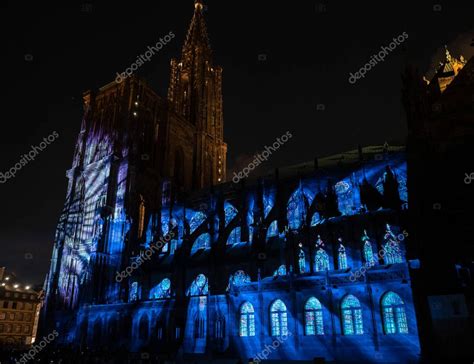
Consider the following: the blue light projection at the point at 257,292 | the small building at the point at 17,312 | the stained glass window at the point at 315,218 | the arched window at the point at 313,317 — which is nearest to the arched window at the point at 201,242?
the blue light projection at the point at 257,292

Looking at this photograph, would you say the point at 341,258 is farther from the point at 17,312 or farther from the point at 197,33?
the point at 17,312

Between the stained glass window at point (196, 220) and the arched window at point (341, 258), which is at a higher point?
the stained glass window at point (196, 220)

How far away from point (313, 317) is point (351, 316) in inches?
109

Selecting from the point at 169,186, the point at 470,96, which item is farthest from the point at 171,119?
the point at 470,96

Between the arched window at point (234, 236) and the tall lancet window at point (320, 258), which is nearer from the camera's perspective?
the tall lancet window at point (320, 258)

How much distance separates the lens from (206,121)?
6762cm

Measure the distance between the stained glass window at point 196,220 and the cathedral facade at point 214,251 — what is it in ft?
0.46

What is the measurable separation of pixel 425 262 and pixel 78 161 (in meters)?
46.7

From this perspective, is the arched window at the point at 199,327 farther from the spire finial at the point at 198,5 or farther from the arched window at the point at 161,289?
the spire finial at the point at 198,5

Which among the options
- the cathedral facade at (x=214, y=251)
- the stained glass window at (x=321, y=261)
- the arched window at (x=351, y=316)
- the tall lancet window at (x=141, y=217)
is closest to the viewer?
the arched window at (x=351, y=316)

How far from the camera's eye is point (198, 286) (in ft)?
134

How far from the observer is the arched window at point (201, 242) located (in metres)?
44.7

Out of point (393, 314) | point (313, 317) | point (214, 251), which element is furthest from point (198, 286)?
point (393, 314)

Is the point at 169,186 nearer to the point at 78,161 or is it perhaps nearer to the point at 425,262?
the point at 78,161
